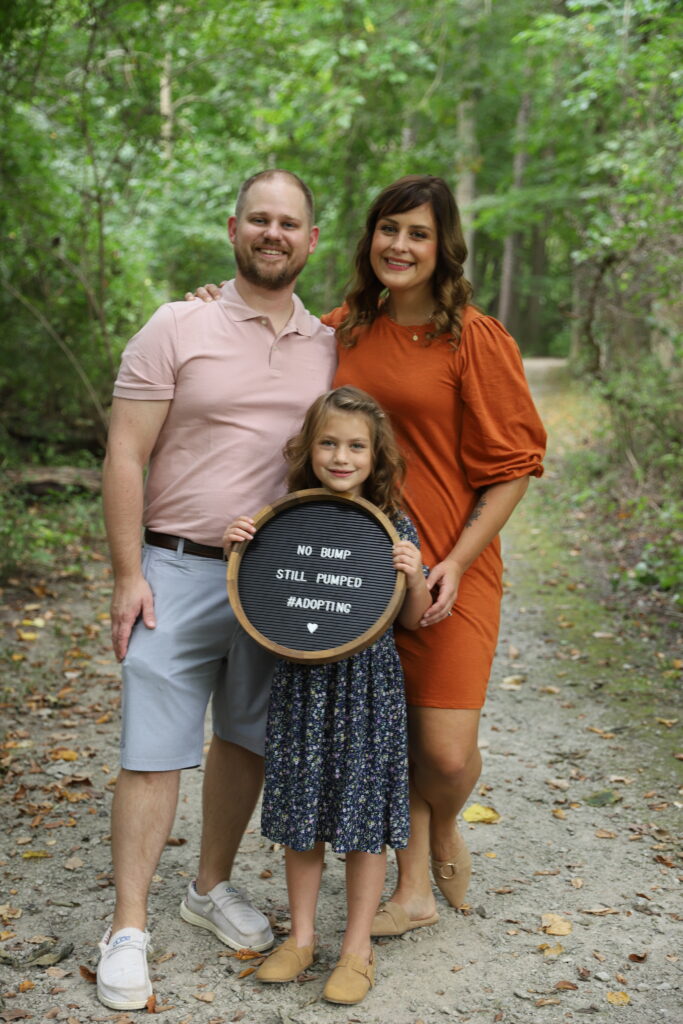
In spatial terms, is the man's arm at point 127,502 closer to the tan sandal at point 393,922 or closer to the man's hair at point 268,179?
the man's hair at point 268,179

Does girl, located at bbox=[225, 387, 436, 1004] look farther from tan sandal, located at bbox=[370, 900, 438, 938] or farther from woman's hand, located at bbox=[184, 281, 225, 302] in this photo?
woman's hand, located at bbox=[184, 281, 225, 302]

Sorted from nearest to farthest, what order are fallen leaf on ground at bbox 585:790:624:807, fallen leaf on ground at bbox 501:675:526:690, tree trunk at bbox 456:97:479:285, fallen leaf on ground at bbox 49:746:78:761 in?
fallen leaf on ground at bbox 585:790:624:807 → fallen leaf on ground at bbox 49:746:78:761 → fallen leaf on ground at bbox 501:675:526:690 → tree trunk at bbox 456:97:479:285

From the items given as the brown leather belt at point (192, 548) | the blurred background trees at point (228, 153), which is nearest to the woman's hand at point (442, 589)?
the brown leather belt at point (192, 548)

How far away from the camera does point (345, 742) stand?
3033 mm

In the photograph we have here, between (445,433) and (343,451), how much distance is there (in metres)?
0.47

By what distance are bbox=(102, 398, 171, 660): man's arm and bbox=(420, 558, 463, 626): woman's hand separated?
2.96 feet

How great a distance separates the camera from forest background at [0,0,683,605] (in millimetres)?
8406

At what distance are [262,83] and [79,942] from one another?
988 centimetres

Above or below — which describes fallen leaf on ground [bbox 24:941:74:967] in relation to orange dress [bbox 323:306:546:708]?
below

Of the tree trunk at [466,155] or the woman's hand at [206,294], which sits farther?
the tree trunk at [466,155]

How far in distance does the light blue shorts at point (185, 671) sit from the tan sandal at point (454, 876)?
89 centimetres

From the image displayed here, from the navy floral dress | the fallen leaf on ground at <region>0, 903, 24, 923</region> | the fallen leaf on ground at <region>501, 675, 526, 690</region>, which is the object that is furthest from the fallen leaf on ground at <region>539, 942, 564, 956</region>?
the fallen leaf on ground at <region>501, 675, 526, 690</region>

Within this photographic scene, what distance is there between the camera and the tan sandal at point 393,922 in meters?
3.45

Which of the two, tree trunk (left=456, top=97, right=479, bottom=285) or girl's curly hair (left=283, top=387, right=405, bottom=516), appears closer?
girl's curly hair (left=283, top=387, right=405, bottom=516)
